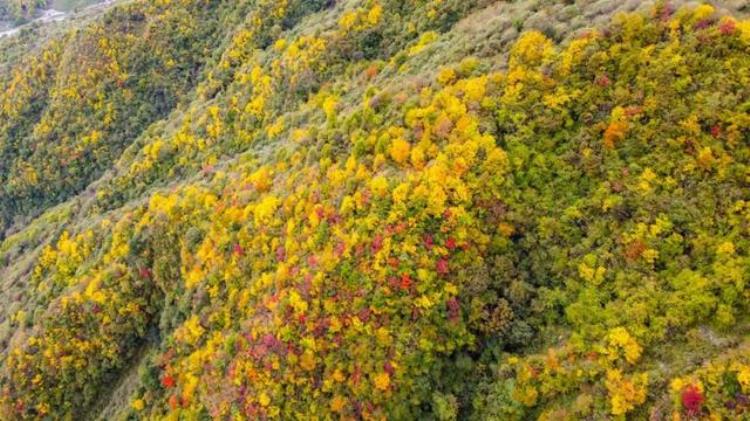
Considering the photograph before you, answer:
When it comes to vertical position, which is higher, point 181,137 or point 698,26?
point 698,26

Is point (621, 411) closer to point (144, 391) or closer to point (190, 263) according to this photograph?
point (190, 263)

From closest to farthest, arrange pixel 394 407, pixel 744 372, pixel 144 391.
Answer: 1. pixel 744 372
2. pixel 394 407
3. pixel 144 391

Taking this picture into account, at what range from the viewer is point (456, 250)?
155 ft

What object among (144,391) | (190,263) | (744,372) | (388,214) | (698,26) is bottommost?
(144,391)

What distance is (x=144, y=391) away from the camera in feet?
230

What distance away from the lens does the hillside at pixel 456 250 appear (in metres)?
A: 39.4

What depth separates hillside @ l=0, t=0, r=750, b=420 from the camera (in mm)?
39375

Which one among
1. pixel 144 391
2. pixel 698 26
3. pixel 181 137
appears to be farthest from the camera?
pixel 181 137

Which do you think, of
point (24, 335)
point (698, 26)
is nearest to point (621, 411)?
point (698, 26)

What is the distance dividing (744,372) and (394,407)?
25.8 metres

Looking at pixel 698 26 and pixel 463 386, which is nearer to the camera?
pixel 698 26

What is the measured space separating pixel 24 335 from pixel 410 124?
64.8 metres

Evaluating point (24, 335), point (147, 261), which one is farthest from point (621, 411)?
point (24, 335)

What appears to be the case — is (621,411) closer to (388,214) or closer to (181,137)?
(388,214)
